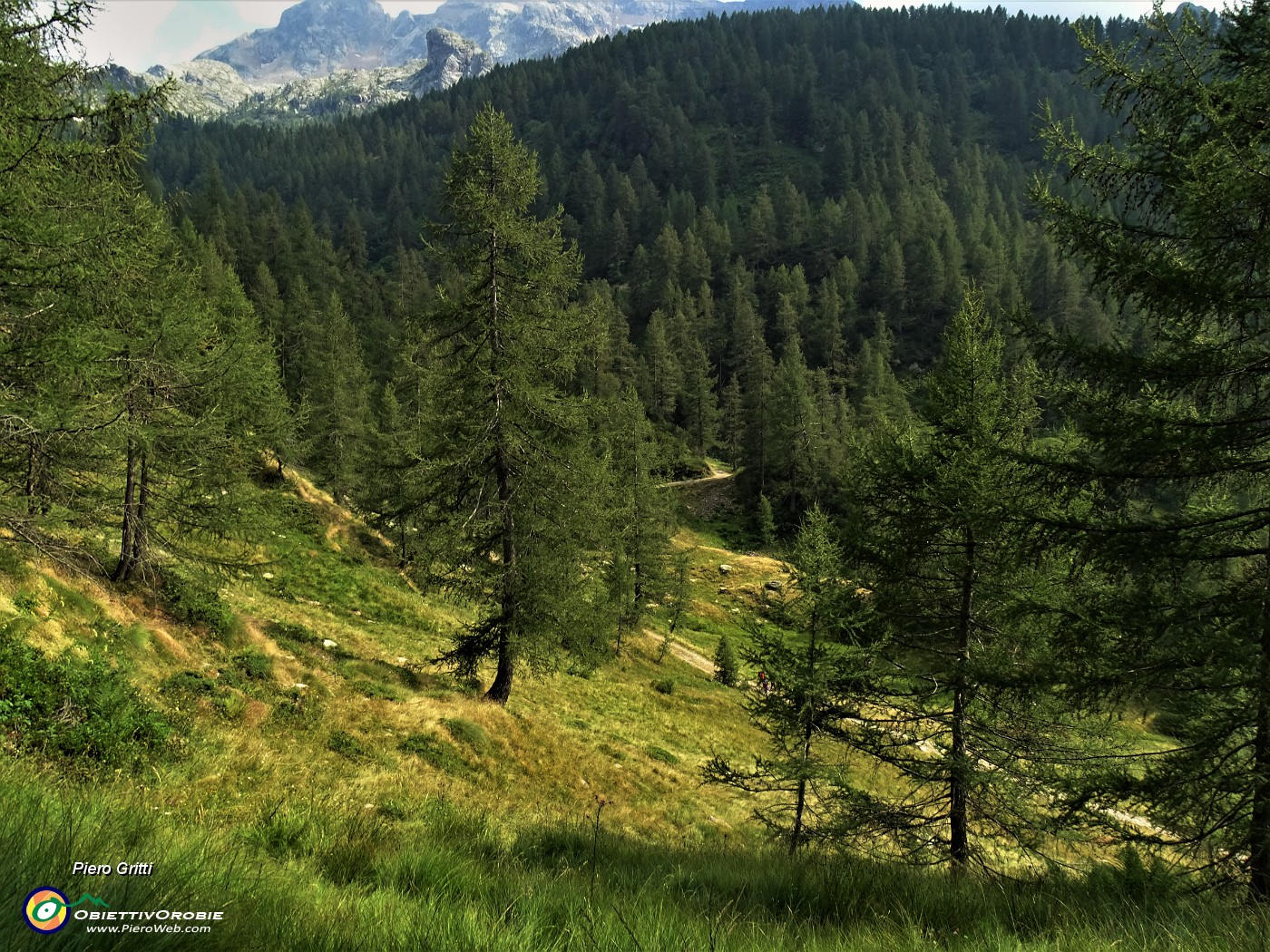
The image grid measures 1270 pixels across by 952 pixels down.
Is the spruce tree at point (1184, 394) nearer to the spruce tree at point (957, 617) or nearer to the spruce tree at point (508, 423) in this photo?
the spruce tree at point (957, 617)

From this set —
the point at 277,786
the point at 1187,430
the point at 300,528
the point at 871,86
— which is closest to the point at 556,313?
the point at 277,786

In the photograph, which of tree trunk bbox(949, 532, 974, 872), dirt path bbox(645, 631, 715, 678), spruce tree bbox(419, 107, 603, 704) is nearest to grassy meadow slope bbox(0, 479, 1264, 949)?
spruce tree bbox(419, 107, 603, 704)

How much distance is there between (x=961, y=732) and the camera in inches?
358

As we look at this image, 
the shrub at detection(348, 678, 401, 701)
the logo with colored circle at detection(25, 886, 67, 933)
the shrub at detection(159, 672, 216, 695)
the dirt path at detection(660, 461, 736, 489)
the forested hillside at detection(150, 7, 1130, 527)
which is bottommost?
the shrub at detection(348, 678, 401, 701)

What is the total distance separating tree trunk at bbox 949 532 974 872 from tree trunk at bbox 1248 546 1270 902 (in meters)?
3.20

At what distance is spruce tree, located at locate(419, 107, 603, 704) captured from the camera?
14.1 m

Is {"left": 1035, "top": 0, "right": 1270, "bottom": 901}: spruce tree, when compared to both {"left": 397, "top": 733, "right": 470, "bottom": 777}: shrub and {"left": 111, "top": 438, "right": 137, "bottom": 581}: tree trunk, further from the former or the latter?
{"left": 111, "top": 438, "right": 137, "bottom": 581}: tree trunk

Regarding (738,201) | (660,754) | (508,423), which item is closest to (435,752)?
(508,423)

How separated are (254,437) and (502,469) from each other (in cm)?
714

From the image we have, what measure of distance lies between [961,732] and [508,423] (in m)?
11.1

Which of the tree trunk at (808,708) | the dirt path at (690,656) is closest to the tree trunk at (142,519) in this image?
the tree trunk at (808,708)

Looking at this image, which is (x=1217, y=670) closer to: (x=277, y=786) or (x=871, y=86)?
(x=277, y=786)

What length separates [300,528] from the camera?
2520 cm

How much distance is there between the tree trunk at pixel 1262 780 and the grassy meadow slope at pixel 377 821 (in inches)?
53.3
